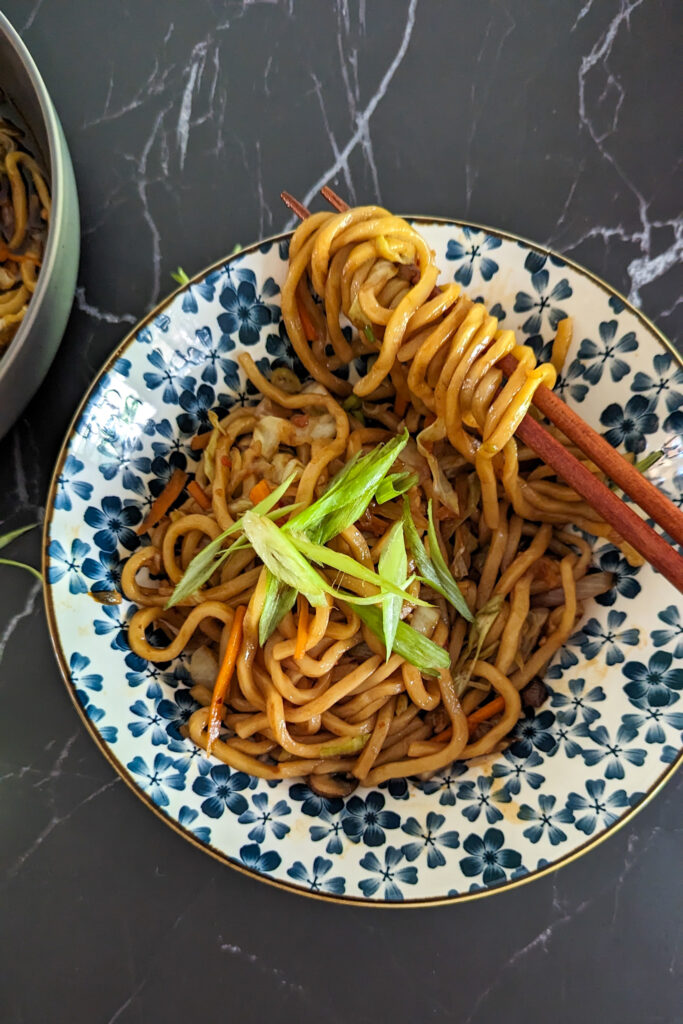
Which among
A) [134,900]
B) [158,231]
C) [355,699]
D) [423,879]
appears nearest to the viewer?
[423,879]

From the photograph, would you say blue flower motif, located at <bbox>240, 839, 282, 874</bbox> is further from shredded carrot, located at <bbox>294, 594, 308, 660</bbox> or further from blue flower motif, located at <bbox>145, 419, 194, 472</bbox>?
blue flower motif, located at <bbox>145, 419, 194, 472</bbox>

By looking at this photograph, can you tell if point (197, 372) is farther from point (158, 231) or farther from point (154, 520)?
point (158, 231)

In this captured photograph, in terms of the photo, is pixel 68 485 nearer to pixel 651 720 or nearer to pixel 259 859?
pixel 259 859

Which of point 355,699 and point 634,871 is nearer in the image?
point 355,699

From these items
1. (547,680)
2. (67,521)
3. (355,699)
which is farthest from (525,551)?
(67,521)

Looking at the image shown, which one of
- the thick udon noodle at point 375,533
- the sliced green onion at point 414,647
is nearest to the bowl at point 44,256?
the thick udon noodle at point 375,533

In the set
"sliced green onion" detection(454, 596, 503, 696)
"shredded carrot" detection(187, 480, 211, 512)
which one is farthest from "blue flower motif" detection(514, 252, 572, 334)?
"shredded carrot" detection(187, 480, 211, 512)

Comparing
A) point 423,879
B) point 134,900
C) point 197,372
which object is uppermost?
point 197,372

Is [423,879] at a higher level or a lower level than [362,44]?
lower
